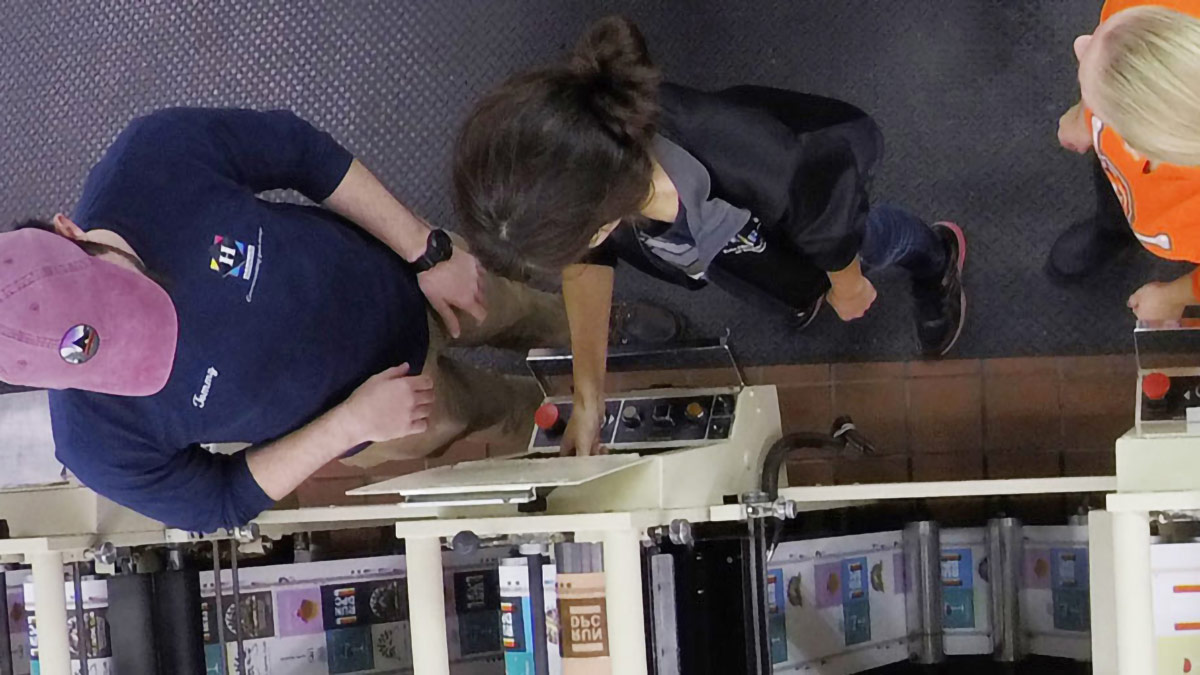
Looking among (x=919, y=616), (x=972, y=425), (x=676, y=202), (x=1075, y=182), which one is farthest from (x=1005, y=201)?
(x=676, y=202)

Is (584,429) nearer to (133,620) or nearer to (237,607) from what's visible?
(237,607)

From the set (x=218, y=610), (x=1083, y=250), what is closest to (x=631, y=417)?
(x=218, y=610)

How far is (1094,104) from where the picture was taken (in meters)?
1.00

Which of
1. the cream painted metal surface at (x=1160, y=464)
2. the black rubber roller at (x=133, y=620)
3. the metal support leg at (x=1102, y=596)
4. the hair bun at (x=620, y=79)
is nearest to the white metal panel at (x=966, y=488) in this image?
the metal support leg at (x=1102, y=596)

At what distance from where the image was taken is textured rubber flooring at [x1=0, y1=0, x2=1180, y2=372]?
5.69 feet

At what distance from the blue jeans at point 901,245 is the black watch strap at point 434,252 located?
1.83 ft

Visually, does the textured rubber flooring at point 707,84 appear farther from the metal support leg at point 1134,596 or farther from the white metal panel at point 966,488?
the metal support leg at point 1134,596

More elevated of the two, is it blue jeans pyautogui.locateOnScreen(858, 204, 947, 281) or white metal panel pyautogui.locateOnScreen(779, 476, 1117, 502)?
blue jeans pyautogui.locateOnScreen(858, 204, 947, 281)

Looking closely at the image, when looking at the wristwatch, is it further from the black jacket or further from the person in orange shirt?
the person in orange shirt

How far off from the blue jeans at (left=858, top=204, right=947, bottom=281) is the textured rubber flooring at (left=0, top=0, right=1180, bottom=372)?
0.52 feet

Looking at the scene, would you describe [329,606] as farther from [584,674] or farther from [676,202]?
[676,202]

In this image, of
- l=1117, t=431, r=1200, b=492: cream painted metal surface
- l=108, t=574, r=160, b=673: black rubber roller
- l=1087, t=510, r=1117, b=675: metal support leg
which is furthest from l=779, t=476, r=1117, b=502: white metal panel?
l=108, t=574, r=160, b=673: black rubber roller

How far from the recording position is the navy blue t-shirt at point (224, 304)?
1.09m

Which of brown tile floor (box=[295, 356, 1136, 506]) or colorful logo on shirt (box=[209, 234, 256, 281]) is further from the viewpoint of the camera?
brown tile floor (box=[295, 356, 1136, 506])
